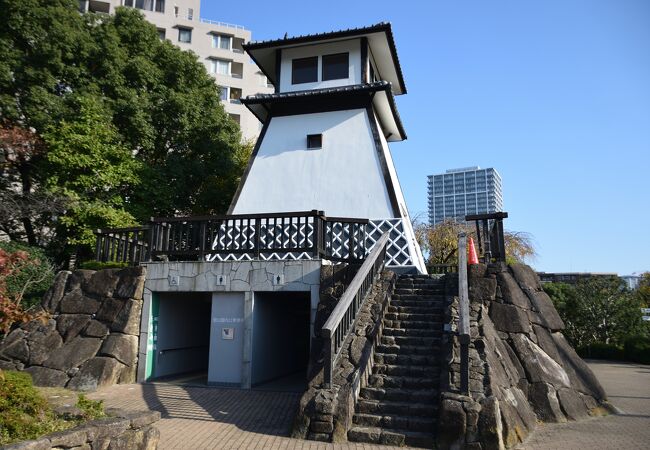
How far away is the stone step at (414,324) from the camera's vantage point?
8.09m

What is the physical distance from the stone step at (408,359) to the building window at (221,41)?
41.9m

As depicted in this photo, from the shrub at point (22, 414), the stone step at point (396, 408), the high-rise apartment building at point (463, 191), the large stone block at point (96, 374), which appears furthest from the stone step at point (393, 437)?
the high-rise apartment building at point (463, 191)

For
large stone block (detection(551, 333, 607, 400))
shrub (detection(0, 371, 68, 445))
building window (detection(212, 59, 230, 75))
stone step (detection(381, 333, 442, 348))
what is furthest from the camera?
building window (detection(212, 59, 230, 75))

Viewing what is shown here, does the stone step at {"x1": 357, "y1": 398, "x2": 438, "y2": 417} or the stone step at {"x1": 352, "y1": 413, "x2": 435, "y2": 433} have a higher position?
the stone step at {"x1": 357, "y1": 398, "x2": 438, "y2": 417}

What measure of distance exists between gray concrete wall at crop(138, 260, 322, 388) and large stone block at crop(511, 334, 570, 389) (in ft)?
13.4

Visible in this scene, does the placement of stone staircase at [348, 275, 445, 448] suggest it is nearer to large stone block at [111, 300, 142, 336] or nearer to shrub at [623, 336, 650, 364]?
large stone block at [111, 300, 142, 336]

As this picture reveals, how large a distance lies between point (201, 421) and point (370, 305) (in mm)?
3511

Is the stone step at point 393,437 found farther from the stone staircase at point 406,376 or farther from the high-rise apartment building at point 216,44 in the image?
the high-rise apartment building at point 216,44

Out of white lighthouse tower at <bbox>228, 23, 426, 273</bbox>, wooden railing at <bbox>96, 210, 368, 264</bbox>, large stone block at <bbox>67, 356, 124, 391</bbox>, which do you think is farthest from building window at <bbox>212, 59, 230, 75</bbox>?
large stone block at <bbox>67, 356, 124, 391</bbox>

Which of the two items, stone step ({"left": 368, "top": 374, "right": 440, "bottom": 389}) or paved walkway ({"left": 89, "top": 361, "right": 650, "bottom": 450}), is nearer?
paved walkway ({"left": 89, "top": 361, "right": 650, "bottom": 450})

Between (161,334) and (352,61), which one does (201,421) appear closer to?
(161,334)

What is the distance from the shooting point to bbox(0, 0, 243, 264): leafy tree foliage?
48.5 feet

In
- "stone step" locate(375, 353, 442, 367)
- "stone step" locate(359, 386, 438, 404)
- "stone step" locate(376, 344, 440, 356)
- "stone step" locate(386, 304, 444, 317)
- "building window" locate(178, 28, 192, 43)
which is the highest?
"building window" locate(178, 28, 192, 43)

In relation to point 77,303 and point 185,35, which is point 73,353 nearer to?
point 77,303
